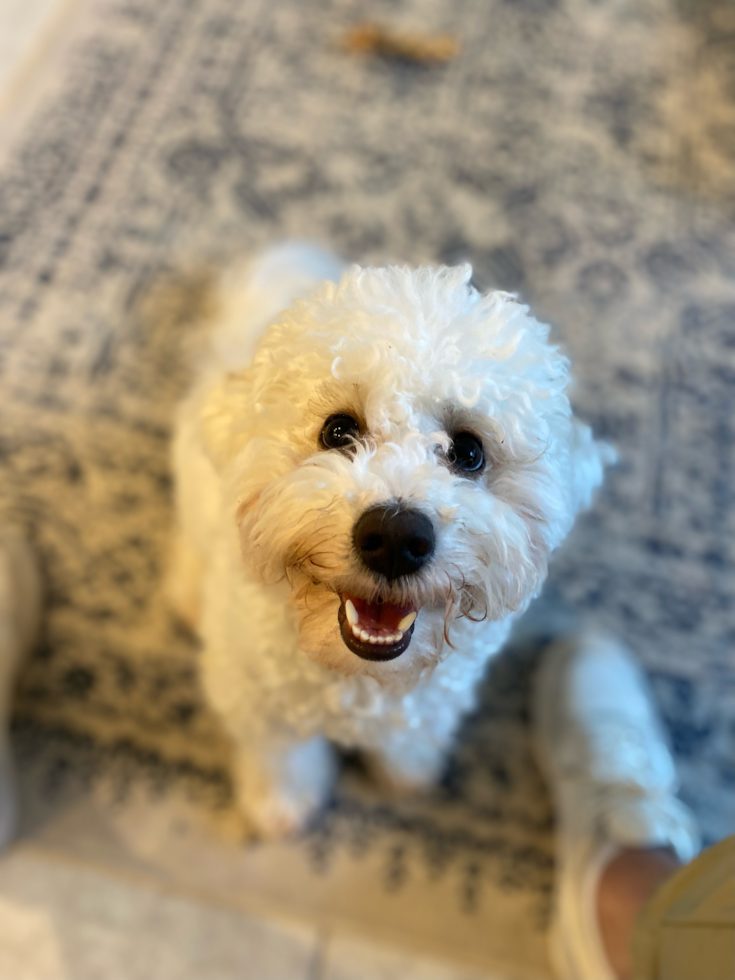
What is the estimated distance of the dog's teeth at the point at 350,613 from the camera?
2.23 ft

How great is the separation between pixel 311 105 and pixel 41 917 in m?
1.61

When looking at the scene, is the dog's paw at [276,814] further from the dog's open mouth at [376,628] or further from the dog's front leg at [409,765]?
the dog's open mouth at [376,628]

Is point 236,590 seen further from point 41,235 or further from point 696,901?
point 41,235

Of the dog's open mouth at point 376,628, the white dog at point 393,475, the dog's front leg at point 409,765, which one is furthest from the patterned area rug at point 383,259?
the dog's open mouth at point 376,628

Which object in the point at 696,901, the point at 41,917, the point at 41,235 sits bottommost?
the point at 41,917

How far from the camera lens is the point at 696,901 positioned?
0.77 m

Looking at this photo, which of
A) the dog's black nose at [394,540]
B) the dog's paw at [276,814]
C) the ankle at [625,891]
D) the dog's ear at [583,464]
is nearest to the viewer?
the dog's black nose at [394,540]

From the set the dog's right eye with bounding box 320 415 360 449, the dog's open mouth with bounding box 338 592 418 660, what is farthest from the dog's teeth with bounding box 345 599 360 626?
the dog's right eye with bounding box 320 415 360 449

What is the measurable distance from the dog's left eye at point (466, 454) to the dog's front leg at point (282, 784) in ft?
1.68

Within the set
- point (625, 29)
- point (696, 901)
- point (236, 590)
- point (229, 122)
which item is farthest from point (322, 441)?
point (625, 29)

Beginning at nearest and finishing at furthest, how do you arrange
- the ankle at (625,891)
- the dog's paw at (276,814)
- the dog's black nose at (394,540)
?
1. the dog's black nose at (394,540)
2. the ankle at (625,891)
3. the dog's paw at (276,814)

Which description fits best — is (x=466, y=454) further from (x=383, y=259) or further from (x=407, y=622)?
(x=383, y=259)

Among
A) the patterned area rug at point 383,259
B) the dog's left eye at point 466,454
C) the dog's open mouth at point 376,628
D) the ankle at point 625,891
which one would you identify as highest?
the patterned area rug at point 383,259

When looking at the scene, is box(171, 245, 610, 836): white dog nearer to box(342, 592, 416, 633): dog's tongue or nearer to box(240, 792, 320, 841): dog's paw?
box(342, 592, 416, 633): dog's tongue
